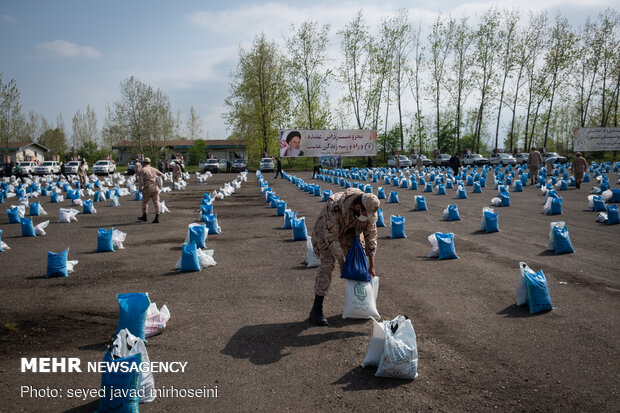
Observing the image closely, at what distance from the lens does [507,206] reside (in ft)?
49.9

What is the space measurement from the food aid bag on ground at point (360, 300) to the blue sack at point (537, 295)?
1.82 metres

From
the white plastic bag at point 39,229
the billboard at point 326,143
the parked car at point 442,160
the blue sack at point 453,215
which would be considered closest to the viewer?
the white plastic bag at point 39,229

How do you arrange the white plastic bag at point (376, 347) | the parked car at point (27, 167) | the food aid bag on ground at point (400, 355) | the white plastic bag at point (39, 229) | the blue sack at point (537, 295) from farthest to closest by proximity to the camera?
the parked car at point (27, 167)
the white plastic bag at point (39, 229)
the blue sack at point (537, 295)
the white plastic bag at point (376, 347)
the food aid bag on ground at point (400, 355)

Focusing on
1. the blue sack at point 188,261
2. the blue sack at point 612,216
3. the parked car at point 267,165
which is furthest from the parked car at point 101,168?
the blue sack at point 612,216

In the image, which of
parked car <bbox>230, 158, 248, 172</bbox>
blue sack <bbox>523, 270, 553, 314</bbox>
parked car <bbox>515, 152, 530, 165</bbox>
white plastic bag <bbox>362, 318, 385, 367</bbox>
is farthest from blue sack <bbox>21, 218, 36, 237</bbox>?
parked car <bbox>515, 152, 530, 165</bbox>

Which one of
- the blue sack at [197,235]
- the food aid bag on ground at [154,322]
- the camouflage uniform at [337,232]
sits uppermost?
the camouflage uniform at [337,232]

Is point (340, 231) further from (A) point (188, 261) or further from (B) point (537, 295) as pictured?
(A) point (188, 261)

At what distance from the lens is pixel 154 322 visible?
4.95m

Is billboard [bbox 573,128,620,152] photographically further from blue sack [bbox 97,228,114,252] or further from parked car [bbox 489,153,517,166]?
blue sack [bbox 97,228,114,252]

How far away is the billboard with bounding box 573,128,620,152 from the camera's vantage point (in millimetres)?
41812

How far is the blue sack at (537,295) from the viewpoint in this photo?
17.4 feet

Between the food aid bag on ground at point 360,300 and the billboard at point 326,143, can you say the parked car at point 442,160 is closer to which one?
the billboard at point 326,143

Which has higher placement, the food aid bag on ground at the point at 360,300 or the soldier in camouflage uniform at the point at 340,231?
the soldier in camouflage uniform at the point at 340,231

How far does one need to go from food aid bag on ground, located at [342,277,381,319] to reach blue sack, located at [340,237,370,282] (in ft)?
0.51
